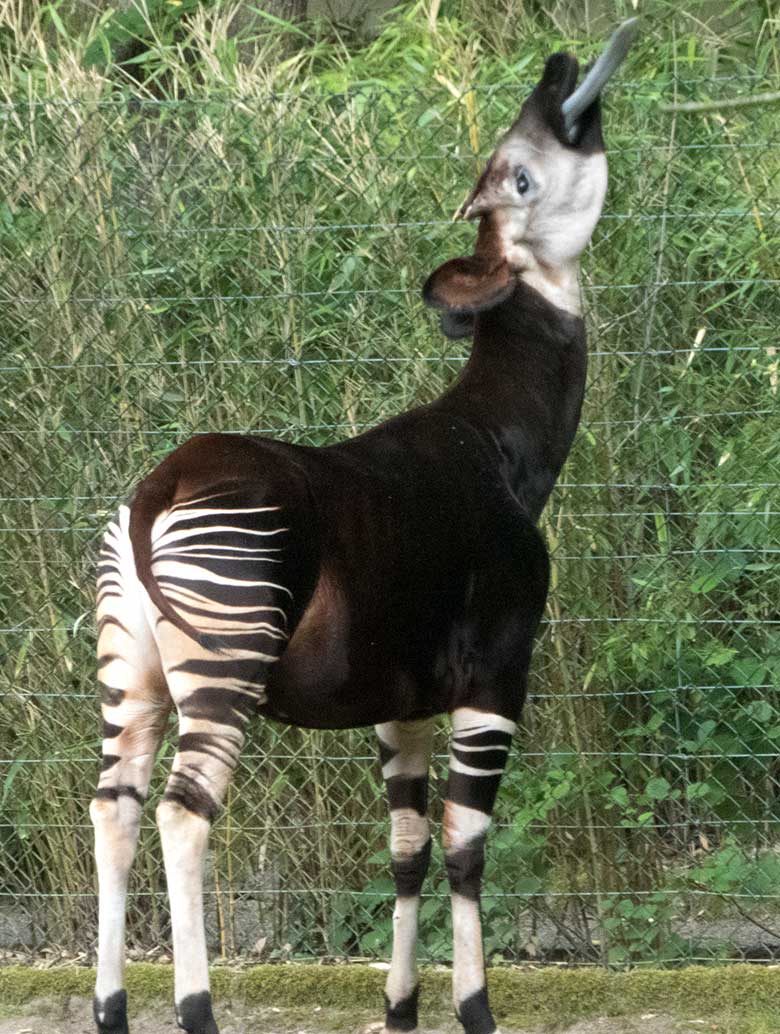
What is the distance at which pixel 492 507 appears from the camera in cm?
319

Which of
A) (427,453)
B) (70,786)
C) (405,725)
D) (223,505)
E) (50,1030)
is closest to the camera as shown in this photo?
(223,505)

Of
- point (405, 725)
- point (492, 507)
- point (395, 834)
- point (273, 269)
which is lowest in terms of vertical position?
point (395, 834)

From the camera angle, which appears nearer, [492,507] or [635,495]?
[492,507]

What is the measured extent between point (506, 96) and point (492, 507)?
1469 millimetres

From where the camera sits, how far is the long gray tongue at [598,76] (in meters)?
3.24

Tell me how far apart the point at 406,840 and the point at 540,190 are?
4.85 ft

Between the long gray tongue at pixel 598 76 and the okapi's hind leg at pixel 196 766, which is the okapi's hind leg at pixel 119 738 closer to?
the okapi's hind leg at pixel 196 766

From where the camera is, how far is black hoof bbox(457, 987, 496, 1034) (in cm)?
324

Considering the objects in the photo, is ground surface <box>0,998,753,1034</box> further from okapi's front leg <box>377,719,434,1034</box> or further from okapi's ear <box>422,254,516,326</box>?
okapi's ear <box>422,254,516,326</box>

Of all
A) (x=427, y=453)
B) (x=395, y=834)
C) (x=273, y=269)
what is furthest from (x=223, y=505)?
(x=273, y=269)

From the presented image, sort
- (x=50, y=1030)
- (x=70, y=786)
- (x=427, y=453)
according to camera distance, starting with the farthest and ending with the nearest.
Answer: (x=70, y=786) < (x=50, y=1030) < (x=427, y=453)

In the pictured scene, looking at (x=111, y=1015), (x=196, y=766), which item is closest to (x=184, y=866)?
(x=196, y=766)

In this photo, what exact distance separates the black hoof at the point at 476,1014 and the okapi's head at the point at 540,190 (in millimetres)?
1450

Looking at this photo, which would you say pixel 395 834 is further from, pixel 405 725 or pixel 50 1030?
pixel 50 1030
